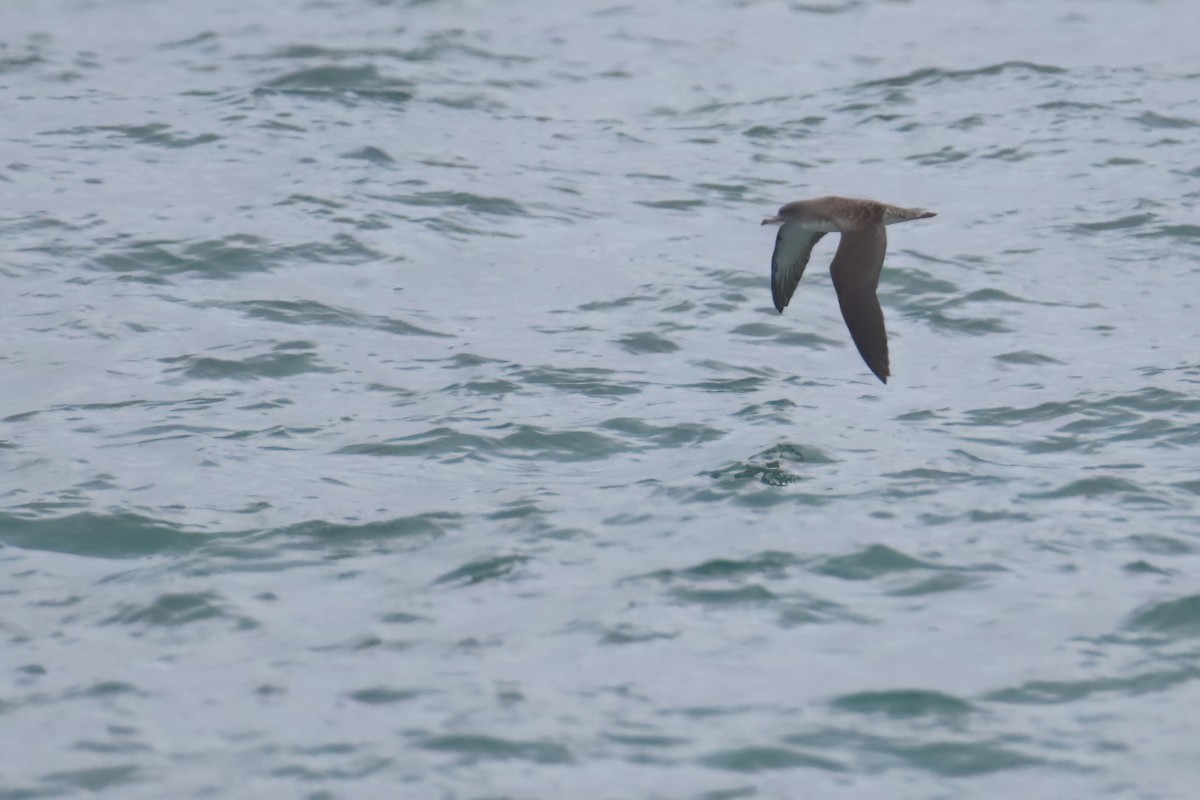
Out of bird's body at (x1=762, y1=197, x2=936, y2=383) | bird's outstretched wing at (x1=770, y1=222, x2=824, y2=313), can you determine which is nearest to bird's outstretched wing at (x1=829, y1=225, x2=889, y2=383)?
bird's body at (x1=762, y1=197, x2=936, y2=383)

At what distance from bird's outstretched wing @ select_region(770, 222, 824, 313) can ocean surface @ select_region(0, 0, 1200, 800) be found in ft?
2.12

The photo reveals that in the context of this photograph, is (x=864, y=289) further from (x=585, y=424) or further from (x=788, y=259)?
(x=585, y=424)

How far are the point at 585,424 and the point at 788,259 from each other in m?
1.60

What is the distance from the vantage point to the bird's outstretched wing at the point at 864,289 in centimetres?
958

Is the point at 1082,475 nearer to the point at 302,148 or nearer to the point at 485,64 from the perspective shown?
the point at 302,148

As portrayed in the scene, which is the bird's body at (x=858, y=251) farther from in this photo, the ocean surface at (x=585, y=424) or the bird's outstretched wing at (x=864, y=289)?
the ocean surface at (x=585, y=424)

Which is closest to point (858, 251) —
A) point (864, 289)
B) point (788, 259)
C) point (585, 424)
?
point (864, 289)

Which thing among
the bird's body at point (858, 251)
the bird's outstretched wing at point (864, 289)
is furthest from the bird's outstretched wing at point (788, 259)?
the bird's outstretched wing at point (864, 289)

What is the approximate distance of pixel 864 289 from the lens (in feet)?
32.0

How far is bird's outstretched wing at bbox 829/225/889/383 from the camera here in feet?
31.4

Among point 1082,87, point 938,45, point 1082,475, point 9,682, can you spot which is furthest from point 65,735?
point 938,45

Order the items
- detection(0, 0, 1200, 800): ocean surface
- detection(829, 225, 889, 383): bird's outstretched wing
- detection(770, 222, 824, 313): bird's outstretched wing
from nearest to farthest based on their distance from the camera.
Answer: detection(0, 0, 1200, 800): ocean surface → detection(829, 225, 889, 383): bird's outstretched wing → detection(770, 222, 824, 313): bird's outstretched wing

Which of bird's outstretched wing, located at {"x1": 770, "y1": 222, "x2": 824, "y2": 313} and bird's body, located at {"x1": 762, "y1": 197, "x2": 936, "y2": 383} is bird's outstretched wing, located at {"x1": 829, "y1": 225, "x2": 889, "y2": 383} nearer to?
bird's body, located at {"x1": 762, "y1": 197, "x2": 936, "y2": 383}

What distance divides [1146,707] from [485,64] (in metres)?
13.5
